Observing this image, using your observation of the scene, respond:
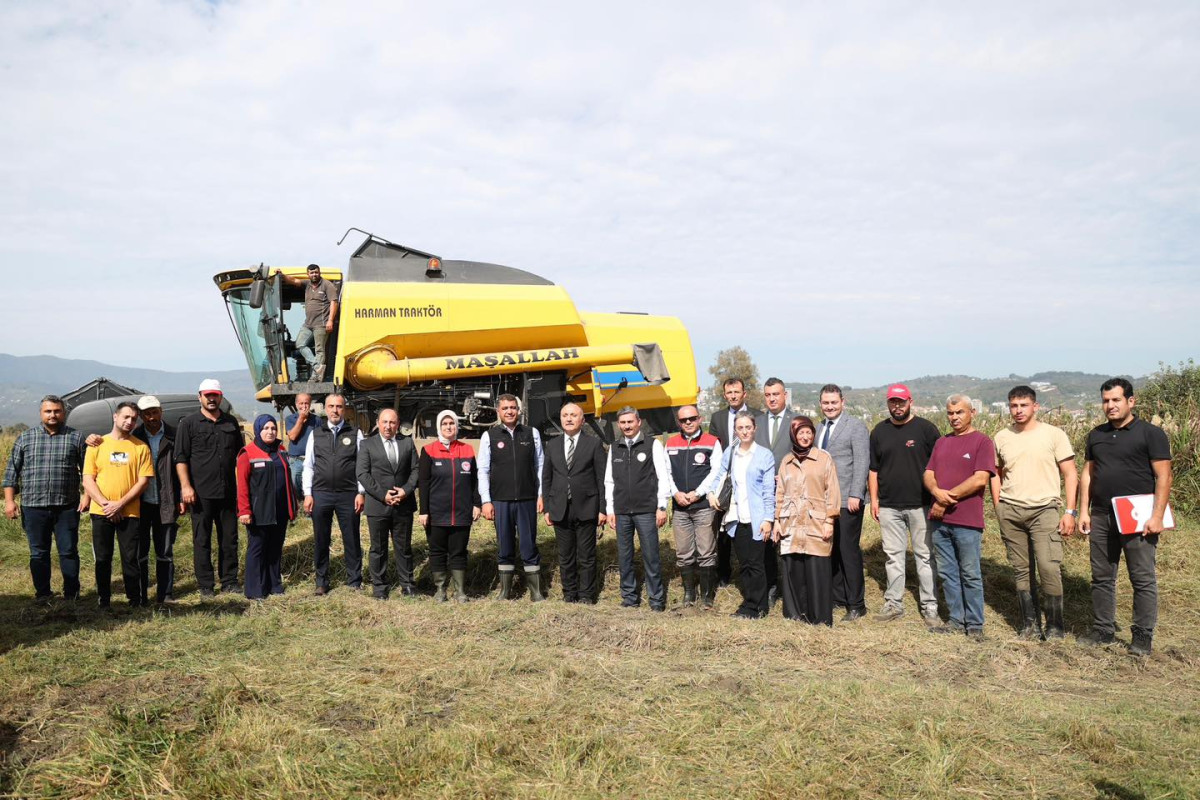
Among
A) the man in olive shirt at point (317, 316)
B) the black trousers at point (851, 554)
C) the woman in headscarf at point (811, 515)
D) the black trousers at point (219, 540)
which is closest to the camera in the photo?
the woman in headscarf at point (811, 515)

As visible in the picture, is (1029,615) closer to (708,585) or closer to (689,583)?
(708,585)

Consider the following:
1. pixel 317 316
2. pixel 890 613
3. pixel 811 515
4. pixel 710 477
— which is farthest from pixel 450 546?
pixel 317 316

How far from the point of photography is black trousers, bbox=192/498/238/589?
689 cm

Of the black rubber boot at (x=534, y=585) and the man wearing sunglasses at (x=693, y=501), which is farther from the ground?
the man wearing sunglasses at (x=693, y=501)

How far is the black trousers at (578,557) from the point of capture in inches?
271

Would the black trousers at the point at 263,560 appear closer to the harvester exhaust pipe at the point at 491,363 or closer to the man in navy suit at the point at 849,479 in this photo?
the harvester exhaust pipe at the point at 491,363

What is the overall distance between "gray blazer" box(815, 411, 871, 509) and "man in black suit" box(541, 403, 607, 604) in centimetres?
193

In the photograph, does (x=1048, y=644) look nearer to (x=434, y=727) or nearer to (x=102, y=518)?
(x=434, y=727)

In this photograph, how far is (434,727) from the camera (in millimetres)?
3779

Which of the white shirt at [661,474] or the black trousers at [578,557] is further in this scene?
the black trousers at [578,557]

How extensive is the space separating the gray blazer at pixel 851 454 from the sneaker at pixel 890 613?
3.03 feet

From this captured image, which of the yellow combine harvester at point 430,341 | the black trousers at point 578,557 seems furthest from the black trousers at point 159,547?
the yellow combine harvester at point 430,341

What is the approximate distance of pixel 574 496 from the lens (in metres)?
6.78

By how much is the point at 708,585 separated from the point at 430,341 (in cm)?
542
